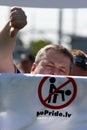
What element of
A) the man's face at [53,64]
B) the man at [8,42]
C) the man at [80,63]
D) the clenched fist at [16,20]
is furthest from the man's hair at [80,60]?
the clenched fist at [16,20]

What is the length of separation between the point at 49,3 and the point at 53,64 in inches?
16.5

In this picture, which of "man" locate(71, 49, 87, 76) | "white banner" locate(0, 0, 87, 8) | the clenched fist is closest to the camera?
the clenched fist

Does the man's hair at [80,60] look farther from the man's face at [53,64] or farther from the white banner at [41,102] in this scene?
the white banner at [41,102]

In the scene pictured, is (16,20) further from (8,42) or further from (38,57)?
(38,57)

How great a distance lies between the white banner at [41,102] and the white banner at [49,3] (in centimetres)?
56

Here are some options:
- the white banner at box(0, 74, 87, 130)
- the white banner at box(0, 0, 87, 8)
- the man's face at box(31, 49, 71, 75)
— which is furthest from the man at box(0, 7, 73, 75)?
the white banner at box(0, 74, 87, 130)

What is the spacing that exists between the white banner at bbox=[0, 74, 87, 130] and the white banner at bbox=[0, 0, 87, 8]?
559mm

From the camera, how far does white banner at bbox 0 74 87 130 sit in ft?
12.3

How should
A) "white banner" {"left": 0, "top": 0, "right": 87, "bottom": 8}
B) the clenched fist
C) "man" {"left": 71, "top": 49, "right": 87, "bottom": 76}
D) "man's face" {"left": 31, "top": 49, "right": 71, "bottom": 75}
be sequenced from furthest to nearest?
"man" {"left": 71, "top": 49, "right": 87, "bottom": 76}
"man's face" {"left": 31, "top": 49, "right": 71, "bottom": 75}
"white banner" {"left": 0, "top": 0, "right": 87, "bottom": 8}
the clenched fist

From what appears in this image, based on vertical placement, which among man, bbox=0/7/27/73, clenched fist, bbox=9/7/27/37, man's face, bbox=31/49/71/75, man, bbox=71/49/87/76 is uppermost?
clenched fist, bbox=9/7/27/37

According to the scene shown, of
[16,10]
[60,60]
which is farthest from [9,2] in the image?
[60,60]

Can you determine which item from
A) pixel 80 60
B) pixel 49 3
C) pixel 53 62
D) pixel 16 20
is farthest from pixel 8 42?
pixel 80 60

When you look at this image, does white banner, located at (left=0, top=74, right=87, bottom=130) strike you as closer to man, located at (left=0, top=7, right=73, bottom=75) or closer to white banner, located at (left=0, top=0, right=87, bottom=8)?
man, located at (left=0, top=7, right=73, bottom=75)

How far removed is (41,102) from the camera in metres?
3.75
